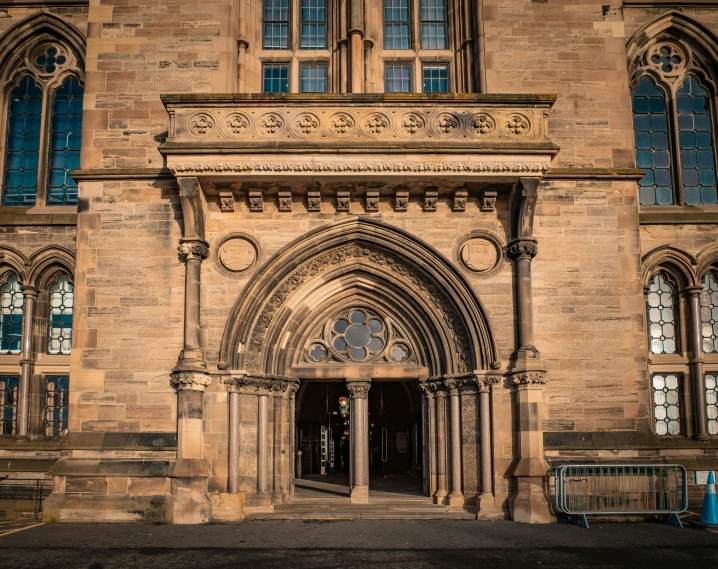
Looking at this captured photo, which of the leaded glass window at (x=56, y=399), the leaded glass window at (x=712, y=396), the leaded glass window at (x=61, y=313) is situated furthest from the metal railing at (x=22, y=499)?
the leaded glass window at (x=712, y=396)

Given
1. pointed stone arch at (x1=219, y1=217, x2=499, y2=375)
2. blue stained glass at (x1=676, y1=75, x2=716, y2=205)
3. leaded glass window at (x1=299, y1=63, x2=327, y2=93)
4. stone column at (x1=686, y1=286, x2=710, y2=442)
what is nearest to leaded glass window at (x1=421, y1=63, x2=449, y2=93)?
leaded glass window at (x1=299, y1=63, x2=327, y2=93)

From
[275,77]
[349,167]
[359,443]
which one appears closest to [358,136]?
[349,167]

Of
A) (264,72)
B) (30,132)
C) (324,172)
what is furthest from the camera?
(30,132)

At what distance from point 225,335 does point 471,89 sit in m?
6.59

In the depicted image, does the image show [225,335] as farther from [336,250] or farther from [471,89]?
[471,89]

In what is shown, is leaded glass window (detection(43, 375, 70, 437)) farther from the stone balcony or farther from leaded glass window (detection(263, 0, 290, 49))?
leaded glass window (detection(263, 0, 290, 49))

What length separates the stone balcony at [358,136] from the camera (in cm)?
1287

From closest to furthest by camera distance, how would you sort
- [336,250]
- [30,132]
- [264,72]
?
[336,250]
[264,72]
[30,132]

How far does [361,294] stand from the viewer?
47.4 feet

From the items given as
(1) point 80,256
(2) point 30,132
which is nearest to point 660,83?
(1) point 80,256

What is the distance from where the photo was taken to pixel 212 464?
13000 millimetres

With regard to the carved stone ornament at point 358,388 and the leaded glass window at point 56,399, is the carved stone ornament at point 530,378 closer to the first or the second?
the carved stone ornament at point 358,388

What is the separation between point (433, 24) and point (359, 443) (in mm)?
8441

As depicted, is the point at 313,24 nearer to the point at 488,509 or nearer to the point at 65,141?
the point at 65,141
